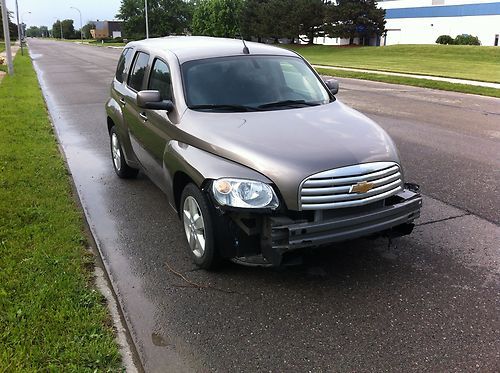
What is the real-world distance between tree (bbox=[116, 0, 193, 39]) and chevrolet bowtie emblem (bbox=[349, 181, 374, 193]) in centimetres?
9554

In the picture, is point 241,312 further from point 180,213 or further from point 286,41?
point 286,41

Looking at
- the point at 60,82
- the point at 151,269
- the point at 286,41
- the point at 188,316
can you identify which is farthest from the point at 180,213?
the point at 286,41

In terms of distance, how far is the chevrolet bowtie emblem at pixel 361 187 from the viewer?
12.0 ft

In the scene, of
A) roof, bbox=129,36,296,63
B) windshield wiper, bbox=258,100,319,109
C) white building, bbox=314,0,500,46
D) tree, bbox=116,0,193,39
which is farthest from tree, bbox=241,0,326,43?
windshield wiper, bbox=258,100,319,109

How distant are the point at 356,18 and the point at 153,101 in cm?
5316

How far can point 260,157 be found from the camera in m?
3.69

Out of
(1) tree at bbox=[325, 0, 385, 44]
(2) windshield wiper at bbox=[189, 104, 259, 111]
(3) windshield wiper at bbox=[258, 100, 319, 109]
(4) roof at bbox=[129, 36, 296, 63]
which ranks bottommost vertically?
(2) windshield wiper at bbox=[189, 104, 259, 111]

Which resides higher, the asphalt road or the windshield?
the windshield

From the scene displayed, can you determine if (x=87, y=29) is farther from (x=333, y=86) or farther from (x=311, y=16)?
(x=333, y=86)

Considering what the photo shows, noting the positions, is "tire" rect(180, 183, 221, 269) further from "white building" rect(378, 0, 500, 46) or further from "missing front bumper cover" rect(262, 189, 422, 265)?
"white building" rect(378, 0, 500, 46)

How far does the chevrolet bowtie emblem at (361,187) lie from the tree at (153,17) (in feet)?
313

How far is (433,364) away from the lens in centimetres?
303

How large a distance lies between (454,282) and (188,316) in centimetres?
206

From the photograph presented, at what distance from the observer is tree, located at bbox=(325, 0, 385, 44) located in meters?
53.2
